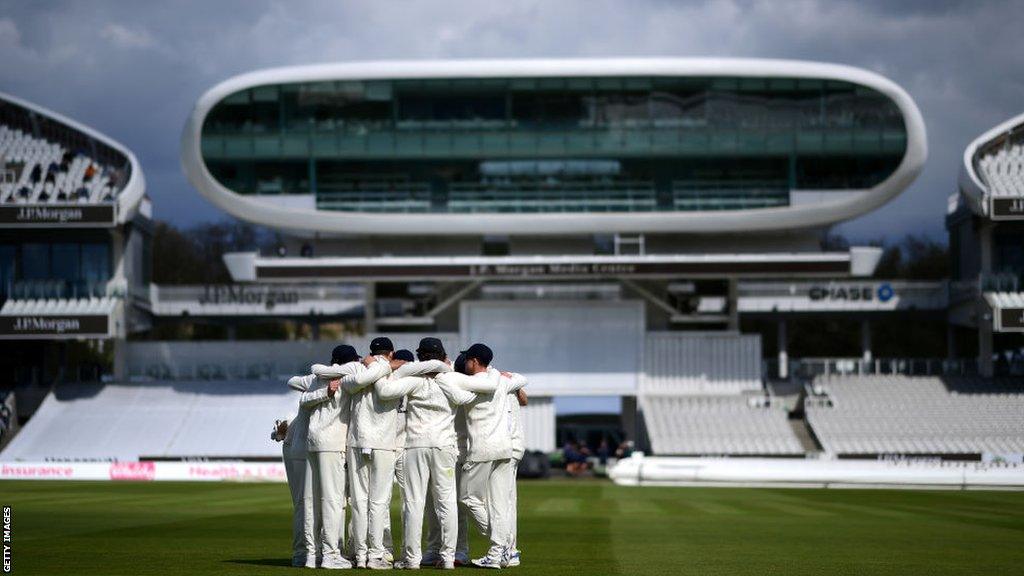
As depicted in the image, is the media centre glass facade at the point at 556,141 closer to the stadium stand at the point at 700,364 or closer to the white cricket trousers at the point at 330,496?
the stadium stand at the point at 700,364

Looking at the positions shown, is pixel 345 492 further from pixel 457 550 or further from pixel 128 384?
pixel 128 384

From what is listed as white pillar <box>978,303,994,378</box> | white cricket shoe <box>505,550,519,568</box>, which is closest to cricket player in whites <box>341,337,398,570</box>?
white cricket shoe <box>505,550,519,568</box>

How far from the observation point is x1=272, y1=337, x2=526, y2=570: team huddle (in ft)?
51.7

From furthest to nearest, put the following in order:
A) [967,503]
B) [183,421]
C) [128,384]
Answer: [128,384], [183,421], [967,503]

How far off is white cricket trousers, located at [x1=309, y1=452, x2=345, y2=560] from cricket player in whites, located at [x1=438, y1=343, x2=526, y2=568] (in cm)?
128

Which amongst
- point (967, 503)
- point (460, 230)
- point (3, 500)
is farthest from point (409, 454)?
point (460, 230)

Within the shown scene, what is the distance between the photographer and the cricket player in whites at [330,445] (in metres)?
15.7

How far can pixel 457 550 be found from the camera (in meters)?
16.4

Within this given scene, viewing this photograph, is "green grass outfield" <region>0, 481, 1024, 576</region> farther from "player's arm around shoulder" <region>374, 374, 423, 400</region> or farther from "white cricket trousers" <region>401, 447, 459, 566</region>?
"player's arm around shoulder" <region>374, 374, 423, 400</region>

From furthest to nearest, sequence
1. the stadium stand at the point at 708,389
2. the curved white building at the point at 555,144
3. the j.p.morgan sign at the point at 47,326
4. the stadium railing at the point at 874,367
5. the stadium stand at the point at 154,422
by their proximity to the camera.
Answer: the stadium railing at the point at 874,367 → the j.p.morgan sign at the point at 47,326 → the curved white building at the point at 555,144 → the stadium stand at the point at 708,389 → the stadium stand at the point at 154,422

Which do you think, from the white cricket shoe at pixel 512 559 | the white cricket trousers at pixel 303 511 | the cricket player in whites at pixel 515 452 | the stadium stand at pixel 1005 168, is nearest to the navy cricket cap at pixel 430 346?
the cricket player in whites at pixel 515 452

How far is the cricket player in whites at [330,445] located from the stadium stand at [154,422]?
37758 millimetres

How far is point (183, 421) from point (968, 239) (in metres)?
31.0

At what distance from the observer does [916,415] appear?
5572 cm
